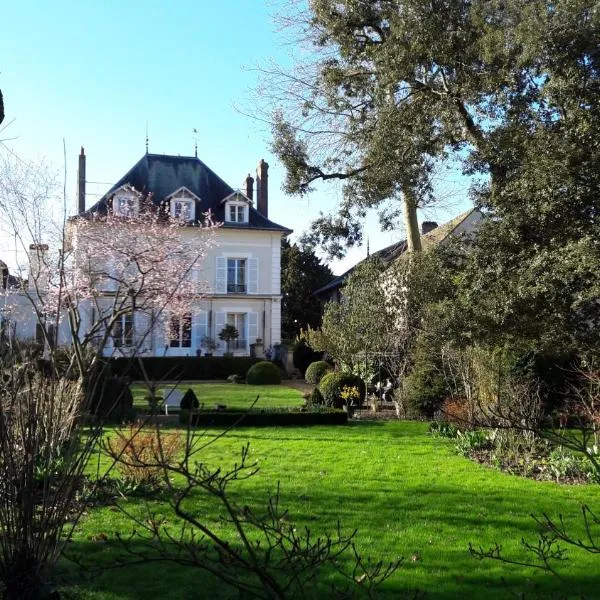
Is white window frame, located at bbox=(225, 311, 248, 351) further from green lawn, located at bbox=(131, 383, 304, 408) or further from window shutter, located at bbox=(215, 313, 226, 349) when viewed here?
green lawn, located at bbox=(131, 383, 304, 408)

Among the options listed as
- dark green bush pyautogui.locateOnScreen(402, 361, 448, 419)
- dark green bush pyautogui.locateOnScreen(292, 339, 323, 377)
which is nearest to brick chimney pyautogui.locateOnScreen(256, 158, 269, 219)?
dark green bush pyautogui.locateOnScreen(292, 339, 323, 377)

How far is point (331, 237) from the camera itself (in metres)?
18.0

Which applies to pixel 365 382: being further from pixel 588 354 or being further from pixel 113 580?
pixel 113 580

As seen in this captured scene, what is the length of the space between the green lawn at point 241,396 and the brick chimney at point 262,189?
12.7 metres

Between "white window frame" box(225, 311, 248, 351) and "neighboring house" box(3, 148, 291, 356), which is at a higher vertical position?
"neighboring house" box(3, 148, 291, 356)

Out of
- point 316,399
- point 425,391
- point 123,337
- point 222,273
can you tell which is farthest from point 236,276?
point 123,337

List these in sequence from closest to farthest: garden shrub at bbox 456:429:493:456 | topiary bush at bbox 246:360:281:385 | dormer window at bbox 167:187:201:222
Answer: garden shrub at bbox 456:429:493:456 → topiary bush at bbox 246:360:281:385 → dormer window at bbox 167:187:201:222

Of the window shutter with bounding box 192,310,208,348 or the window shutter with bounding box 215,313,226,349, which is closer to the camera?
the window shutter with bounding box 192,310,208,348

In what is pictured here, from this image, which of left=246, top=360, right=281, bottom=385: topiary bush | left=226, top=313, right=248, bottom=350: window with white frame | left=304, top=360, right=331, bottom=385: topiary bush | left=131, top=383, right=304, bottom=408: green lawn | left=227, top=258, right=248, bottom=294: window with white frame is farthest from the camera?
left=227, top=258, right=248, bottom=294: window with white frame

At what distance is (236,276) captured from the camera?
33188 millimetres

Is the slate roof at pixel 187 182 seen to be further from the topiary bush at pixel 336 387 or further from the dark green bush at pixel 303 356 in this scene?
the topiary bush at pixel 336 387

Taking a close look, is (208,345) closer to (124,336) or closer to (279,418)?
(279,418)

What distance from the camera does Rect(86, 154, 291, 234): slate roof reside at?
32.4 metres

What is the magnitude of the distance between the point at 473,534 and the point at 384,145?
375 inches
